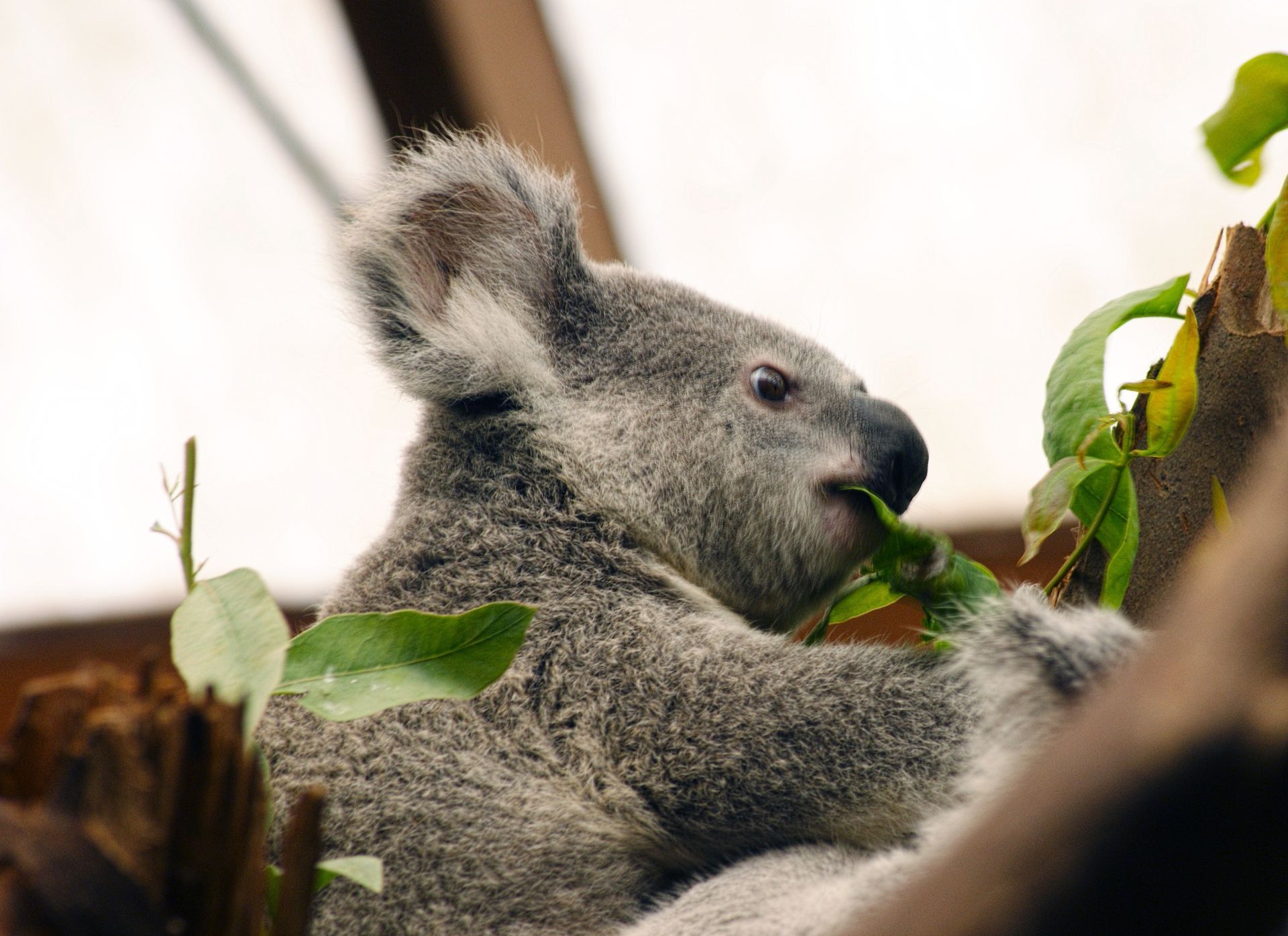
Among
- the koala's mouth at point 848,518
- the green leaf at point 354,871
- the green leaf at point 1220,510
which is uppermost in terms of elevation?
the green leaf at point 354,871

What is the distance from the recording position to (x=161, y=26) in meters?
3.38

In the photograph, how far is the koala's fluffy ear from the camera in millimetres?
2135

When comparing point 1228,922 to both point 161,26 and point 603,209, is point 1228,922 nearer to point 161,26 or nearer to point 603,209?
point 603,209

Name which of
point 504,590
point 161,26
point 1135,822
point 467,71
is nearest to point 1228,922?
point 1135,822

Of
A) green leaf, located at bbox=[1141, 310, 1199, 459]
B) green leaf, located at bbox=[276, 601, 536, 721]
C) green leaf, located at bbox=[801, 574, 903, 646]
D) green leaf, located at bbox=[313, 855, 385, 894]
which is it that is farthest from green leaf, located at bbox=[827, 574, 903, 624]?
green leaf, located at bbox=[313, 855, 385, 894]

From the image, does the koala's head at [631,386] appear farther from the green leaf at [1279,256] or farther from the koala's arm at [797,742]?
the green leaf at [1279,256]

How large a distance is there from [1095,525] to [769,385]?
792 mm

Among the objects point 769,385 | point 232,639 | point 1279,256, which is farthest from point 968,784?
point 769,385

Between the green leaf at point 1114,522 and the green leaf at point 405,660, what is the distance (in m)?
0.80

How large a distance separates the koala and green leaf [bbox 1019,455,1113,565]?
0.17m

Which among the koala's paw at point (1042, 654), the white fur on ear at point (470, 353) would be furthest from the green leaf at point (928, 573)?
the white fur on ear at point (470, 353)

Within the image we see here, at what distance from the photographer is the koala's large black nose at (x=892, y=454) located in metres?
2.07

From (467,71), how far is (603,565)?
1.54 metres

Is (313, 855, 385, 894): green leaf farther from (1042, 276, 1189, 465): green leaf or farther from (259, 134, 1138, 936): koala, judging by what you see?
(1042, 276, 1189, 465): green leaf
